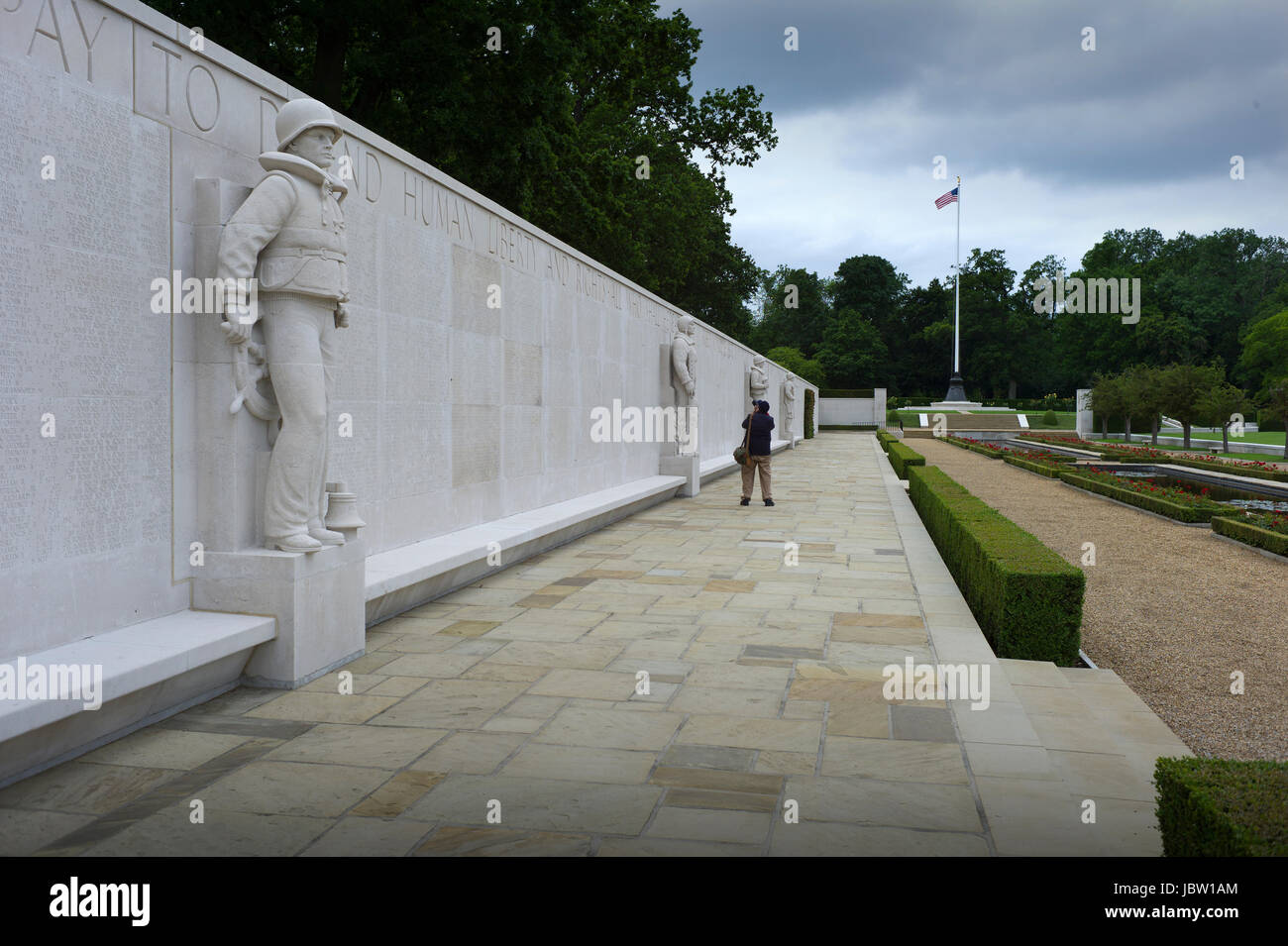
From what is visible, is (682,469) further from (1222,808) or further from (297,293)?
(1222,808)

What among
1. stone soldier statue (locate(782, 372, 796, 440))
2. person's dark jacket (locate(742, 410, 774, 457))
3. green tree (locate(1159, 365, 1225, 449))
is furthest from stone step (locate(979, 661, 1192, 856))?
green tree (locate(1159, 365, 1225, 449))

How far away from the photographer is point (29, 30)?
380cm

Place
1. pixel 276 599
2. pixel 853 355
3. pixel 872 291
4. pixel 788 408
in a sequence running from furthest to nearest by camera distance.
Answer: pixel 872 291 < pixel 853 355 < pixel 788 408 < pixel 276 599

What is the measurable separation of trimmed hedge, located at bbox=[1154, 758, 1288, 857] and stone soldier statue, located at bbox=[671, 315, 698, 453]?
12.9 meters

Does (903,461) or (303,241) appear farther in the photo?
(903,461)

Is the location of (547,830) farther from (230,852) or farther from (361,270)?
(361,270)

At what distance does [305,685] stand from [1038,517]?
38.4ft

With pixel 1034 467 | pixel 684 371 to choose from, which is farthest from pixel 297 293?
pixel 1034 467

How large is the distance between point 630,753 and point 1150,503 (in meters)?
13.1

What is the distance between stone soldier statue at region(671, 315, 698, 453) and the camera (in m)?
15.4

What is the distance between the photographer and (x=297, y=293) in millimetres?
4801

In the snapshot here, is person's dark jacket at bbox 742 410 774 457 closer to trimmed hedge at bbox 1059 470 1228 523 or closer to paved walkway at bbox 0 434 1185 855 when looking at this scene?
trimmed hedge at bbox 1059 470 1228 523

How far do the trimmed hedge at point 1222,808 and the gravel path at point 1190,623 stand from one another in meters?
1.97
